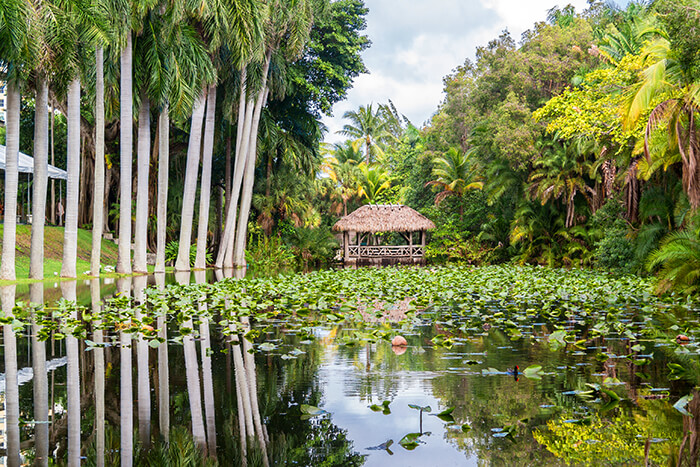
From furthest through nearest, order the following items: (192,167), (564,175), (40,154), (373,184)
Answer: (373,184), (564,175), (192,167), (40,154)

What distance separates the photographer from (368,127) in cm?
5319

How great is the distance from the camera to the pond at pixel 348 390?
3.22 m

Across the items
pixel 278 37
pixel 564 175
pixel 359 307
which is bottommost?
pixel 359 307

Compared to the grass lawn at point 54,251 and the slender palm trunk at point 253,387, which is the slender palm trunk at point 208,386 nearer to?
the slender palm trunk at point 253,387

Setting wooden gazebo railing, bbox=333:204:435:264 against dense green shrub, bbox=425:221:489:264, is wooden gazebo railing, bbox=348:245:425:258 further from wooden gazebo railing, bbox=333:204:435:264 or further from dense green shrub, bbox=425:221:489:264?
dense green shrub, bbox=425:221:489:264

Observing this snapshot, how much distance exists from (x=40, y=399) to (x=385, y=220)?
33.5 metres

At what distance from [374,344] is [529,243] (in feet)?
80.9

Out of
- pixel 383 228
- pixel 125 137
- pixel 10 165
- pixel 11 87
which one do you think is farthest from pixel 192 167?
pixel 383 228

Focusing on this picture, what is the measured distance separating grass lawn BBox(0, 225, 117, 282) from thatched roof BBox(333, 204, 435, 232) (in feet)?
43.3

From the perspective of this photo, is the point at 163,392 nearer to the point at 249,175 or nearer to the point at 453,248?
the point at 249,175

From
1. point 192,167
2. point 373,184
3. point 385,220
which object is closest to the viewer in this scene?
point 192,167

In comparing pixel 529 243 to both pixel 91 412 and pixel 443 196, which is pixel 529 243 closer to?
pixel 443 196

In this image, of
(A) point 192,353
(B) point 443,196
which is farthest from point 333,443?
(B) point 443,196

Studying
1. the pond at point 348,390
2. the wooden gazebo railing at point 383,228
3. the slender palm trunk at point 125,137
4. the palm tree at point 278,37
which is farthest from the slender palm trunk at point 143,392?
the wooden gazebo railing at point 383,228
